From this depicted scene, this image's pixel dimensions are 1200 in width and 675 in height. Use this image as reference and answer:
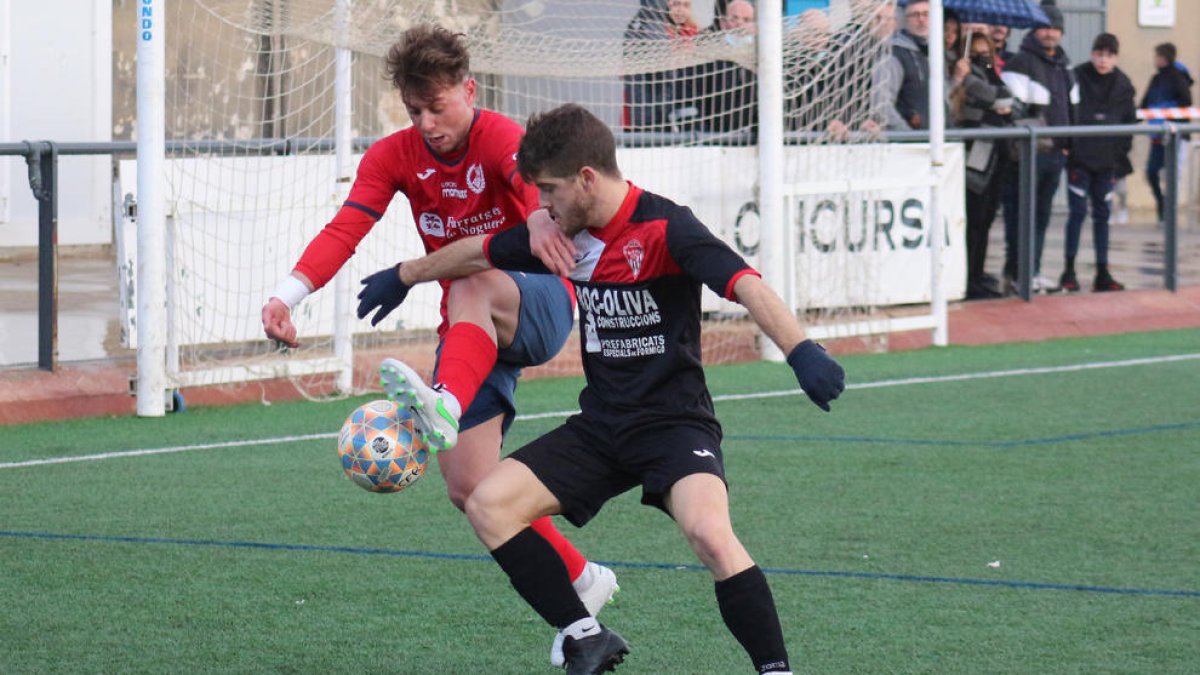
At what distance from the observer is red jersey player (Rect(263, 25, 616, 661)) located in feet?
16.9

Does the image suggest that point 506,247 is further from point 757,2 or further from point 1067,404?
point 757,2

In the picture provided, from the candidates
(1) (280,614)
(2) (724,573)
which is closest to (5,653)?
(1) (280,614)

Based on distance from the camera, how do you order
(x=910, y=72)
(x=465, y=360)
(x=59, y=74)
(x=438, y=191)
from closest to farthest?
1. (x=465, y=360)
2. (x=438, y=191)
3. (x=910, y=72)
4. (x=59, y=74)

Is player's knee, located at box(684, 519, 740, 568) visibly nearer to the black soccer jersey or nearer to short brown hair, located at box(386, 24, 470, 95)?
the black soccer jersey

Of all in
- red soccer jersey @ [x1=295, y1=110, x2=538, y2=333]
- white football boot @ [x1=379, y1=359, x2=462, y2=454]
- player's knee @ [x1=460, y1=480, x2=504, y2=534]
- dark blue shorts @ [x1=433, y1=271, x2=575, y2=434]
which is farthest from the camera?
dark blue shorts @ [x1=433, y1=271, x2=575, y2=434]

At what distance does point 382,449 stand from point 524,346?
815 mm

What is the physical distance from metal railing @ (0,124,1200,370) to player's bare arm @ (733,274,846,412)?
6.37 m

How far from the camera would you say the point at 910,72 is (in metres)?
13.5

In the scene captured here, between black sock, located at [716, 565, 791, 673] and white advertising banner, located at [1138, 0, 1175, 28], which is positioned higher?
white advertising banner, located at [1138, 0, 1175, 28]

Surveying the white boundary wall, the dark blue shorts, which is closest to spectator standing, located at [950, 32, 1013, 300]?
the white boundary wall

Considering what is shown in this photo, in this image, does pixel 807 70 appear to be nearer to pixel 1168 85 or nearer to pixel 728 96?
pixel 728 96

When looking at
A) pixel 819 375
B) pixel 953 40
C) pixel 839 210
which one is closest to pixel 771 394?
pixel 839 210

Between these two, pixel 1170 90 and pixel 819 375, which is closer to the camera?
pixel 819 375

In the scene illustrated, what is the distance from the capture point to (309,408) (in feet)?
32.9
